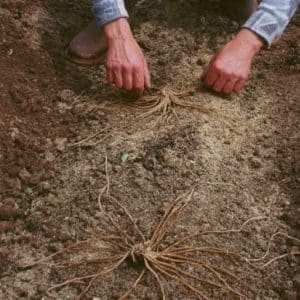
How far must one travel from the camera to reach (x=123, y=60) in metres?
1.79

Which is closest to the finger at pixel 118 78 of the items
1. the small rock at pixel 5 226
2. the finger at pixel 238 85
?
the finger at pixel 238 85

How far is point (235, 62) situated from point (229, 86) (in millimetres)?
93

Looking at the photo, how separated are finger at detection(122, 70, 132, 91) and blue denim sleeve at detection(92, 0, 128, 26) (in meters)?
0.19

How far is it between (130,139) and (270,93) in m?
0.56

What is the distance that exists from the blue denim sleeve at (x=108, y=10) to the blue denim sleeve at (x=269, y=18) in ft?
1.36

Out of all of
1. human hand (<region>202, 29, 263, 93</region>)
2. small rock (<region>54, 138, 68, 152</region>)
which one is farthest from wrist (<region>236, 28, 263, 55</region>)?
small rock (<region>54, 138, 68, 152</region>)

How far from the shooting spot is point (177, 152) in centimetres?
177

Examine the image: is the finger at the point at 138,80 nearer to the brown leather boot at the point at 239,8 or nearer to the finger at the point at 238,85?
the finger at the point at 238,85

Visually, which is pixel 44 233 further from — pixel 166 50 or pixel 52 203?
pixel 166 50

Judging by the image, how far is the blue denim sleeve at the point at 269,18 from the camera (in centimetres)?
184

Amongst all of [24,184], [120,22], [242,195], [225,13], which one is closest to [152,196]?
[242,195]

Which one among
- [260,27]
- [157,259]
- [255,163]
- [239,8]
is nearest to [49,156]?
[157,259]

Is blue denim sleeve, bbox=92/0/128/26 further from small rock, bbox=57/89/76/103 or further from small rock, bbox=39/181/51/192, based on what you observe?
small rock, bbox=39/181/51/192

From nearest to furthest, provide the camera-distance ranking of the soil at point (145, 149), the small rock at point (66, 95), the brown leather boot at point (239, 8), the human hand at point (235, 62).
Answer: the soil at point (145, 149) < the human hand at point (235, 62) < the small rock at point (66, 95) < the brown leather boot at point (239, 8)
